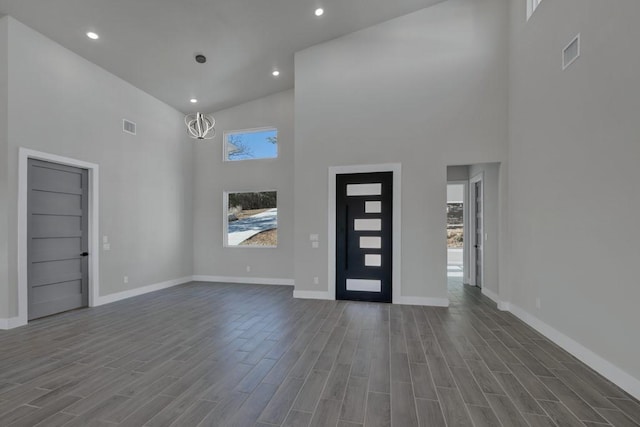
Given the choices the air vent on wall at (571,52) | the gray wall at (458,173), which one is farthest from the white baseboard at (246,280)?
A: the air vent on wall at (571,52)

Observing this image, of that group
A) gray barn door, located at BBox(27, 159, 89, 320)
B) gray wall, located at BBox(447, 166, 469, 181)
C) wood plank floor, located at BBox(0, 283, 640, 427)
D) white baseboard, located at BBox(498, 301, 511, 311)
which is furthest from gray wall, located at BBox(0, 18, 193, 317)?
white baseboard, located at BBox(498, 301, 511, 311)

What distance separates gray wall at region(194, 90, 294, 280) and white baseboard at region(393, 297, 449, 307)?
8.56 ft

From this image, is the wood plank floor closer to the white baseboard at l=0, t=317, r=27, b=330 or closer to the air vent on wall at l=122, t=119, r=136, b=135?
the white baseboard at l=0, t=317, r=27, b=330

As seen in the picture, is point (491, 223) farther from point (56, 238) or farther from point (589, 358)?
point (56, 238)

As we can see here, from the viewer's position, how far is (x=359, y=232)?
5.39 metres

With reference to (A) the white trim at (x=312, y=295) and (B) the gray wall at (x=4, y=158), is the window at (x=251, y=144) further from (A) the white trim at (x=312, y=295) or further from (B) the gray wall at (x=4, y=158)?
(B) the gray wall at (x=4, y=158)

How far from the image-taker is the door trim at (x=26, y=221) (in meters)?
4.12

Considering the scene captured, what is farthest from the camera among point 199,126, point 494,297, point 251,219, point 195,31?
point 251,219

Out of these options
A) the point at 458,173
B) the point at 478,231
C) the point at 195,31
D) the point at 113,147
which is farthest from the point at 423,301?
the point at 113,147

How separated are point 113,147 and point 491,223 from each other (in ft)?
22.7

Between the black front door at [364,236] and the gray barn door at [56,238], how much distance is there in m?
4.30

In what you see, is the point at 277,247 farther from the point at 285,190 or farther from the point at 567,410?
the point at 567,410

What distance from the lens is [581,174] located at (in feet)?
9.92

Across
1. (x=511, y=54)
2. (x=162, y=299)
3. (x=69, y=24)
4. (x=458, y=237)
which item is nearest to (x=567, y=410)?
(x=511, y=54)
